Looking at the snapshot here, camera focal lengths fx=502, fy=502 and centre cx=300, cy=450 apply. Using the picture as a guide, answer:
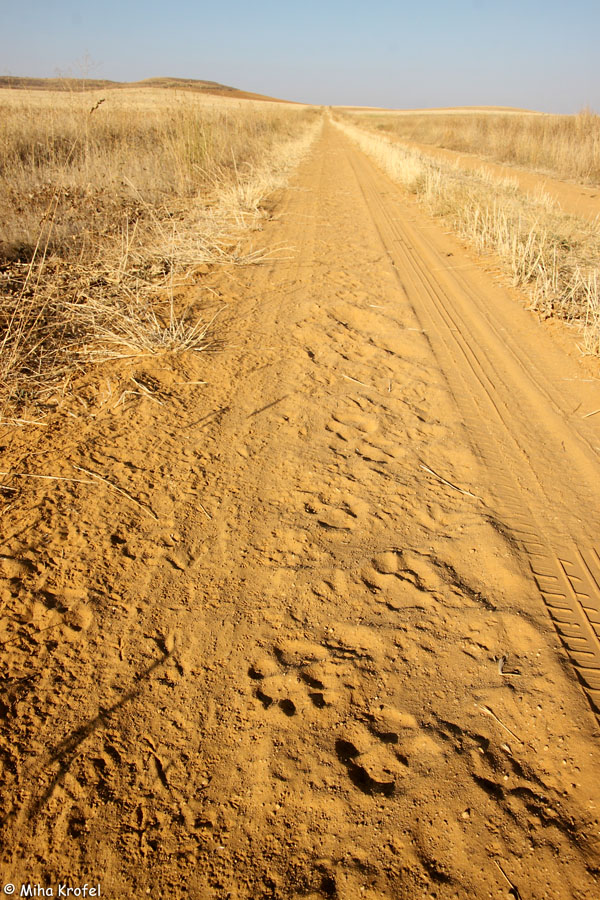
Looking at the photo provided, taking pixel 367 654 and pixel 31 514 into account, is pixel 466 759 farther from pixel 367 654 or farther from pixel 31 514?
pixel 31 514

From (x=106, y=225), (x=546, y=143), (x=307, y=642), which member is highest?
(x=546, y=143)

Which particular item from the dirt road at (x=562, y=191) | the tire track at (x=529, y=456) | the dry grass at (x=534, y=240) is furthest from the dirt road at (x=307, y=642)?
the dirt road at (x=562, y=191)

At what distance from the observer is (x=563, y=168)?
52.1 feet

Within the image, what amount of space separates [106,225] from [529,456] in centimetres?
596

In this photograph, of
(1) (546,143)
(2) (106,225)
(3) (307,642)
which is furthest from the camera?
(1) (546,143)

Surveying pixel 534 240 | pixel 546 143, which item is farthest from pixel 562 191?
pixel 534 240

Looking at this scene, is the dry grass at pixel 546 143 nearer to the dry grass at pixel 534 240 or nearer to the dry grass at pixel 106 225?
the dry grass at pixel 534 240

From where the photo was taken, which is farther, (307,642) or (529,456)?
(529,456)

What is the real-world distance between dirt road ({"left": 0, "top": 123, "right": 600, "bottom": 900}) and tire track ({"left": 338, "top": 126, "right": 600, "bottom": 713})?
0.02m

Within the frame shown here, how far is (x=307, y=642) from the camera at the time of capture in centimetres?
201

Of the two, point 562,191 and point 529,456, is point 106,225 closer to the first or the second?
point 529,456

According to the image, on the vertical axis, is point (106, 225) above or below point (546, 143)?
below

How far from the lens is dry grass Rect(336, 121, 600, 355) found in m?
5.21

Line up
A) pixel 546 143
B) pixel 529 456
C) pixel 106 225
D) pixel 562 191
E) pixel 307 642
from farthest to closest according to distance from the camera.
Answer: pixel 546 143 < pixel 562 191 < pixel 106 225 < pixel 529 456 < pixel 307 642
